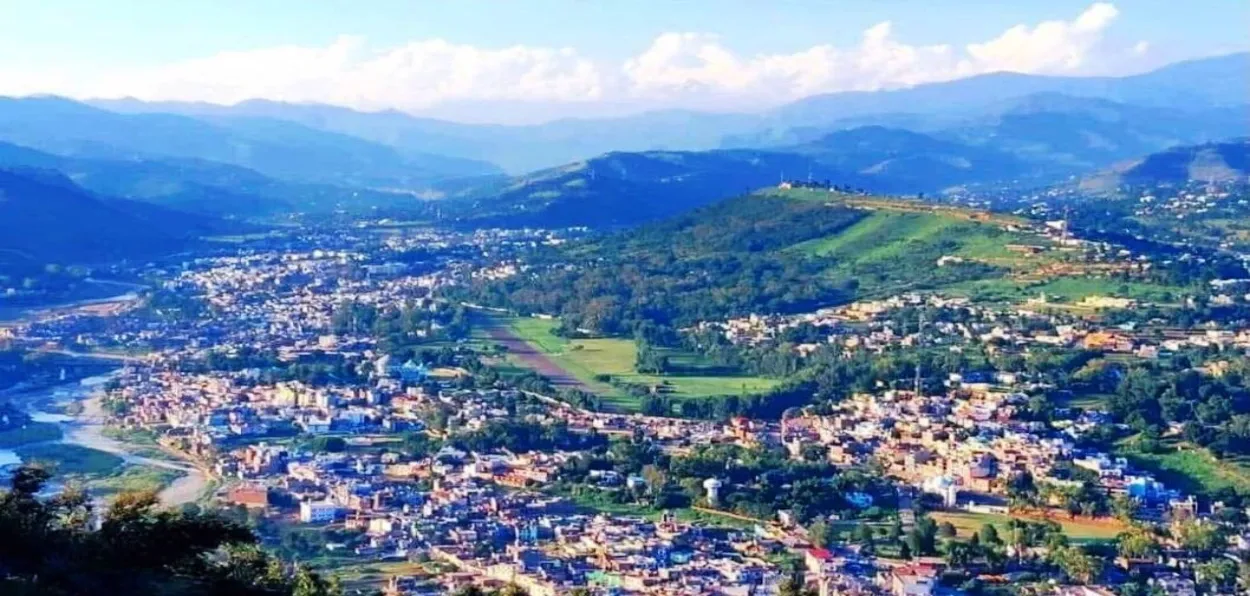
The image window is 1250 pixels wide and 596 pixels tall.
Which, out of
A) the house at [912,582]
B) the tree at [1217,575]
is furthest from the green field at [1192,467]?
the house at [912,582]

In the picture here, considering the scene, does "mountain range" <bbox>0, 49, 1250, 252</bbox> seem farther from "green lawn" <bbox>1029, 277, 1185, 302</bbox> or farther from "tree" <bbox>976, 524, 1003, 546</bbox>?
"tree" <bbox>976, 524, 1003, 546</bbox>

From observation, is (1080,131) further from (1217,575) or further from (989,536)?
(1217,575)

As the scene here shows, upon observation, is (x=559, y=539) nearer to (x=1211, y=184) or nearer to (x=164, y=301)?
(x=164, y=301)

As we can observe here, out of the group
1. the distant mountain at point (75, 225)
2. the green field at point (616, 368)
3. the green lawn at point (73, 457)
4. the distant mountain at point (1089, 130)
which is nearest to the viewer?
the green lawn at point (73, 457)

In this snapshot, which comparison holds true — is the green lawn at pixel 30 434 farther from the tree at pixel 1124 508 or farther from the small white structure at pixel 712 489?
the tree at pixel 1124 508

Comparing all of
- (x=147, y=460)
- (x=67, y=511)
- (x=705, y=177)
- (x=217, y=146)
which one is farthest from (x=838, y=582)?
(x=217, y=146)
